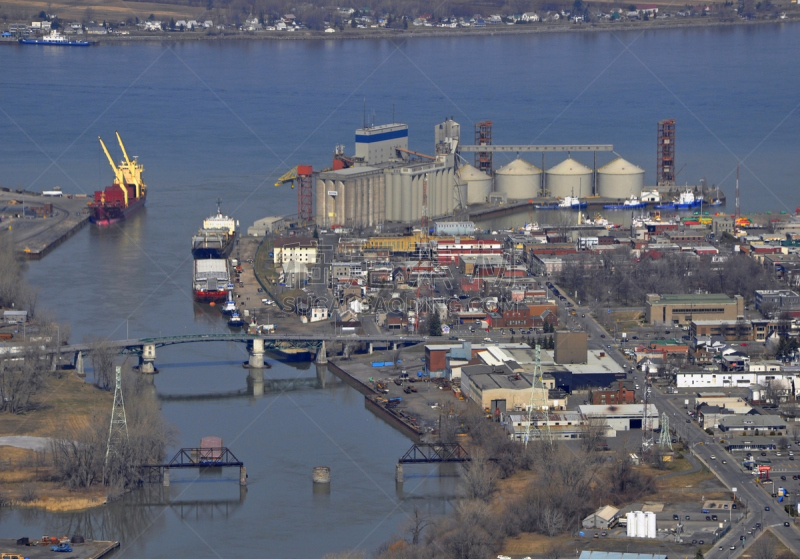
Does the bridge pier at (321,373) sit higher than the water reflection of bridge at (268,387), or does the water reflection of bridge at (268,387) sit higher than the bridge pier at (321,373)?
the bridge pier at (321,373)

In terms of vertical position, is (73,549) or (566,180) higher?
(566,180)

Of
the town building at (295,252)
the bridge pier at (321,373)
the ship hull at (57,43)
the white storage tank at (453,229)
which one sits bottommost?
the bridge pier at (321,373)

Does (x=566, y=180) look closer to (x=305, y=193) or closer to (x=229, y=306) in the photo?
(x=305, y=193)

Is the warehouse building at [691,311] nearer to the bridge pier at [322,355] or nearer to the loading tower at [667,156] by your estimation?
the bridge pier at [322,355]

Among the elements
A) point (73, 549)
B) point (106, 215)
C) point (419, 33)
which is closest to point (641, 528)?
point (73, 549)

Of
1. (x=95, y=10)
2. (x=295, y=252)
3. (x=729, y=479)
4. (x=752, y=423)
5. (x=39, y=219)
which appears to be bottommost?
(x=729, y=479)

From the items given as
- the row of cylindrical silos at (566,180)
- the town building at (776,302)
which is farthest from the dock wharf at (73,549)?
the row of cylindrical silos at (566,180)

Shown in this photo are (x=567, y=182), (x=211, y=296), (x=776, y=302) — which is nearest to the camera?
(x=776, y=302)

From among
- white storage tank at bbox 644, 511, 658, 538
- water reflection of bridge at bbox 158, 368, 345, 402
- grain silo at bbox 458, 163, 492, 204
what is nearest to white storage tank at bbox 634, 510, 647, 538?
white storage tank at bbox 644, 511, 658, 538
